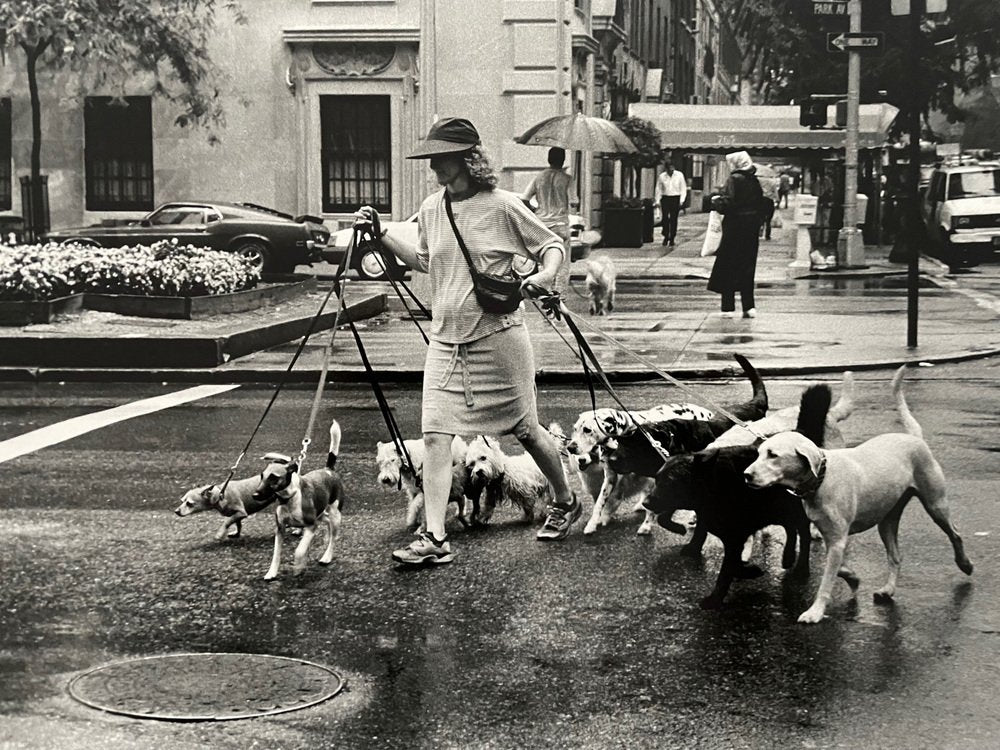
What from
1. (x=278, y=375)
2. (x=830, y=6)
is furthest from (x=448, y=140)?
(x=830, y=6)

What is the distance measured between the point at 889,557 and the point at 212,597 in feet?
9.64

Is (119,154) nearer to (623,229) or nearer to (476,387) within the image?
(623,229)

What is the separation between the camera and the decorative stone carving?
3272 cm

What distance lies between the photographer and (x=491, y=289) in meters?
7.52

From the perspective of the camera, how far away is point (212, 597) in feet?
23.0

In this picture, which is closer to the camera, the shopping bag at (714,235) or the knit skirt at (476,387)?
the knit skirt at (476,387)

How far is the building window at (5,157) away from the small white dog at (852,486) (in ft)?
96.8

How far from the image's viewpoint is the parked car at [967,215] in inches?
1270

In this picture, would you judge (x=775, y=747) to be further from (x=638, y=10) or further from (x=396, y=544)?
(x=638, y=10)

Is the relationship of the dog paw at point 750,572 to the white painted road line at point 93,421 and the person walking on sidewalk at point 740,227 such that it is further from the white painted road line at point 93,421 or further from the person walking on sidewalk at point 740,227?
the person walking on sidewalk at point 740,227

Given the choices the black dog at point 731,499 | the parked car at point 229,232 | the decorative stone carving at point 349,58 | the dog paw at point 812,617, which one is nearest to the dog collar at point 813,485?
the black dog at point 731,499

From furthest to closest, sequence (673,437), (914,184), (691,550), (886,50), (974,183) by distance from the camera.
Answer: (886,50)
(974,183)
(914,184)
(673,437)
(691,550)

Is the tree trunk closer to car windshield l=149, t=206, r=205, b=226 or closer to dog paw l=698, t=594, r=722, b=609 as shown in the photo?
car windshield l=149, t=206, r=205, b=226

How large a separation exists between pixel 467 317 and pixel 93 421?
5.27m
